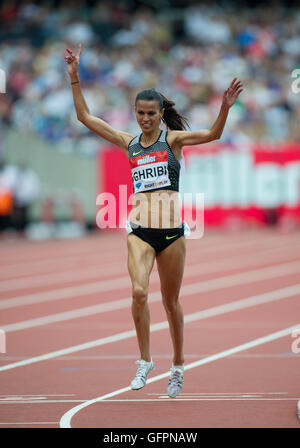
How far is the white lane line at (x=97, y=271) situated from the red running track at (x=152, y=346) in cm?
2

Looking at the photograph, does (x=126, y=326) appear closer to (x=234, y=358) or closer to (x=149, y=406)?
(x=234, y=358)

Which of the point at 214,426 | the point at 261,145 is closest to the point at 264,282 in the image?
the point at 214,426

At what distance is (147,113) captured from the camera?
5812mm

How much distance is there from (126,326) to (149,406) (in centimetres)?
335

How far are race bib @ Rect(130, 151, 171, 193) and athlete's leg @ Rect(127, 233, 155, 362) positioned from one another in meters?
0.38

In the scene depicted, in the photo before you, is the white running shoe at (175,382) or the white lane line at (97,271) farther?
the white lane line at (97,271)

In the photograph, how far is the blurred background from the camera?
19.6m

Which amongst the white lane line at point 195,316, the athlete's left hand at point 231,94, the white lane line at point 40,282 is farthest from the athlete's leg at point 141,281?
the white lane line at point 40,282

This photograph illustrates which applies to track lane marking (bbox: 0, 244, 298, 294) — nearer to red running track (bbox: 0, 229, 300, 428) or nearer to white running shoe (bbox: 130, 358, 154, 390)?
red running track (bbox: 0, 229, 300, 428)

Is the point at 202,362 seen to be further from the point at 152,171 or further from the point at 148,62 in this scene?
the point at 148,62

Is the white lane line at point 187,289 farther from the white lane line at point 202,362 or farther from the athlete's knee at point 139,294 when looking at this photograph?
the athlete's knee at point 139,294

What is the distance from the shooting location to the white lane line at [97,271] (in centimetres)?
1185

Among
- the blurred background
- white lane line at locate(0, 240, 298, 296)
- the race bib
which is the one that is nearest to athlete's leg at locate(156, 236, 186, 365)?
the race bib

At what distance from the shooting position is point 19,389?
19.5 feet
